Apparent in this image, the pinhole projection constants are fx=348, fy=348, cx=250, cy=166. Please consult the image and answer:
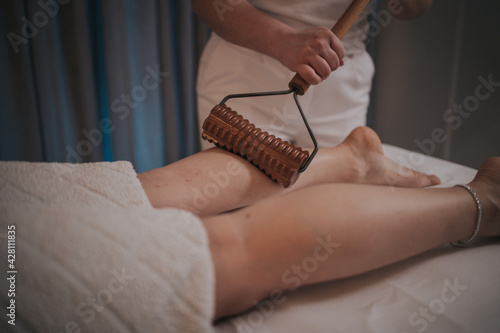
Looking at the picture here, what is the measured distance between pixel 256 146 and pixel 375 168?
38 cm

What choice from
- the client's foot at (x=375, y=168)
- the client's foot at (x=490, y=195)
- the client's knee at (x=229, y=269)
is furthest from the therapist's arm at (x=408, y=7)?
the client's knee at (x=229, y=269)

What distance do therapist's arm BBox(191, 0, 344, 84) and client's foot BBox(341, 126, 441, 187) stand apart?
0.72 feet

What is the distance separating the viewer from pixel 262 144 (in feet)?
2.32

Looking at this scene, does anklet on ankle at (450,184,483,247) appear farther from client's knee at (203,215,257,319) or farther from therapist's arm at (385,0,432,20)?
therapist's arm at (385,0,432,20)

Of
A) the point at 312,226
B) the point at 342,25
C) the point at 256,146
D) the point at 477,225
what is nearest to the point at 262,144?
the point at 256,146

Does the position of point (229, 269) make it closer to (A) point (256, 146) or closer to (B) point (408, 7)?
(A) point (256, 146)

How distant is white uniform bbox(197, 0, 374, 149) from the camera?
3.69ft

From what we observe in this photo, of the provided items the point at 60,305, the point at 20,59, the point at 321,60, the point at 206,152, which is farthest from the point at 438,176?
the point at 20,59

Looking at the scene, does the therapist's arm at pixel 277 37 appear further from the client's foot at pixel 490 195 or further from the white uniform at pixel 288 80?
the client's foot at pixel 490 195

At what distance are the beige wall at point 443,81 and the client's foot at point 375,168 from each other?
2.28 feet

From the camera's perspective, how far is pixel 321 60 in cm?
79

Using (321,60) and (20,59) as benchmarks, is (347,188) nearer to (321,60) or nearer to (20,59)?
(321,60)

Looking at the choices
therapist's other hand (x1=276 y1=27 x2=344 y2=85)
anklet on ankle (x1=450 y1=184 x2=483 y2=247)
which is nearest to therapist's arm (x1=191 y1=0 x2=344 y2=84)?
therapist's other hand (x1=276 y1=27 x2=344 y2=85)

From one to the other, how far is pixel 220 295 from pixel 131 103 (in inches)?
51.9
